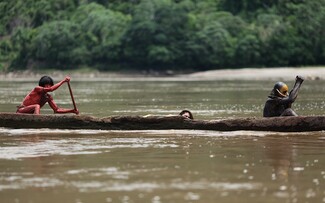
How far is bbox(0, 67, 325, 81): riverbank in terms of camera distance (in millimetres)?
80688

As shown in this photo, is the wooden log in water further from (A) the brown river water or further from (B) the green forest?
(B) the green forest

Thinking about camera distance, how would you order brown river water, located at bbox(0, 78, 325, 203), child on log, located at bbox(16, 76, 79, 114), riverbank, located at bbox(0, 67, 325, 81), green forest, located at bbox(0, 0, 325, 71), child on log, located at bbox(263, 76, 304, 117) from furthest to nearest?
green forest, located at bbox(0, 0, 325, 71), riverbank, located at bbox(0, 67, 325, 81), child on log, located at bbox(16, 76, 79, 114), child on log, located at bbox(263, 76, 304, 117), brown river water, located at bbox(0, 78, 325, 203)

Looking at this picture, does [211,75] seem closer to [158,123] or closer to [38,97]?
[38,97]

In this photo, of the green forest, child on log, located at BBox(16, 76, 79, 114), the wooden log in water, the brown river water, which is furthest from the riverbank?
the brown river water

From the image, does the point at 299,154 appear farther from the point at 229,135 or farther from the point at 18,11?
the point at 18,11

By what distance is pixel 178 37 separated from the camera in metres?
102

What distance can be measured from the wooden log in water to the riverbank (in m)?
59.6

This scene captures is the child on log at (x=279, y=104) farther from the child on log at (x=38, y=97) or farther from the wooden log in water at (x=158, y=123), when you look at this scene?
the child on log at (x=38, y=97)

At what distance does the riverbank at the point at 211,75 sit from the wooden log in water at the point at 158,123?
5957 centimetres

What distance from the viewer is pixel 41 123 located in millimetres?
18031

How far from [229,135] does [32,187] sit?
7094 millimetres

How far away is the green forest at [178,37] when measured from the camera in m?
96.7

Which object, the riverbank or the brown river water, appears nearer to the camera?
the brown river water

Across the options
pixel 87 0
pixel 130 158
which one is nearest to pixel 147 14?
pixel 87 0
